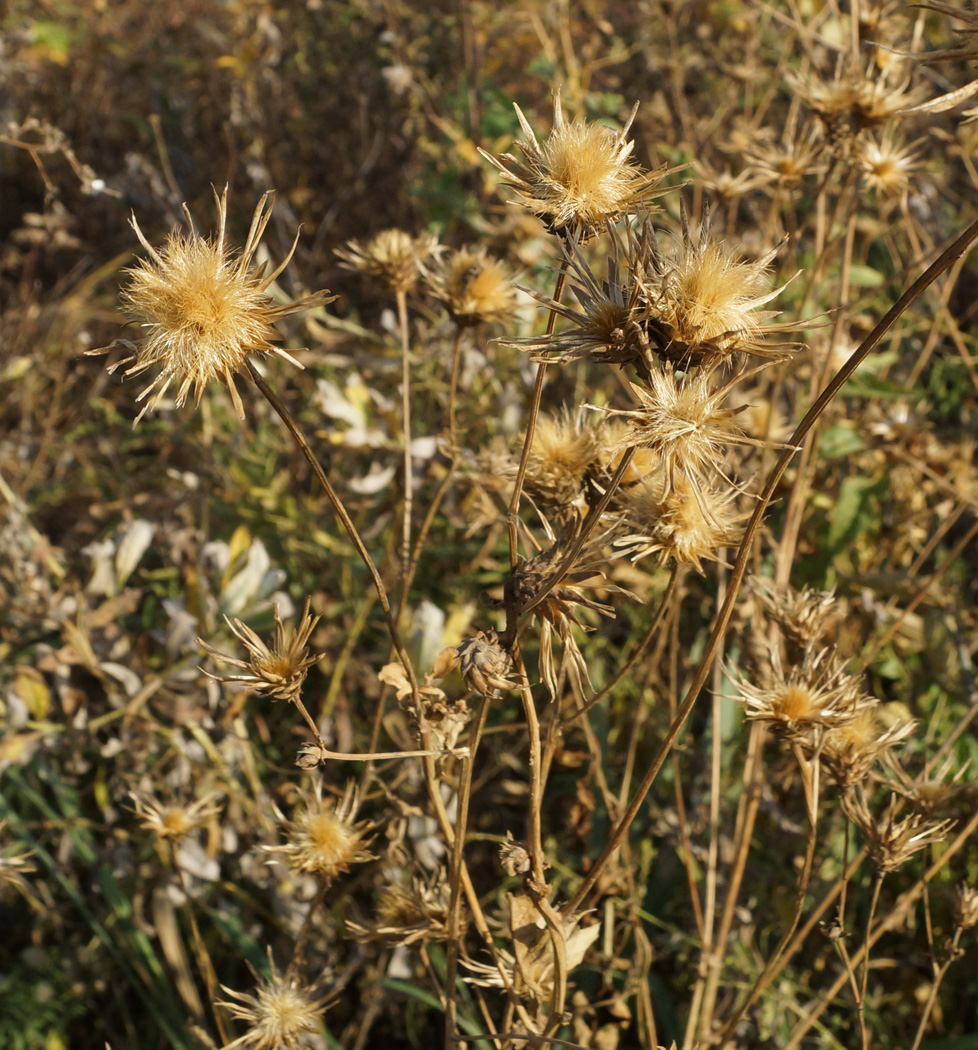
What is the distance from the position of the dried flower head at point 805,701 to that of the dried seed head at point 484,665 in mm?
165

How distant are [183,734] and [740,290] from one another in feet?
3.31

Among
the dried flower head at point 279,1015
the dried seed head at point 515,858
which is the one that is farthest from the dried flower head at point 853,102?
the dried flower head at point 279,1015

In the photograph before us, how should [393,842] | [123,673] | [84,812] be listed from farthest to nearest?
1. [84,812]
2. [123,673]
3. [393,842]

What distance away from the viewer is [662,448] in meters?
0.48

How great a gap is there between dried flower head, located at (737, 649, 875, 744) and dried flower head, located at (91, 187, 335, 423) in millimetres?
361

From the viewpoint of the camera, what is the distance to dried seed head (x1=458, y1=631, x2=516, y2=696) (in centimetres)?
54

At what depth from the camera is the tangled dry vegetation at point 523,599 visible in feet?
1.76

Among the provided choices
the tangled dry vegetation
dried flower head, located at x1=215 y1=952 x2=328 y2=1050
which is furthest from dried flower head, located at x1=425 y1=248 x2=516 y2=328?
dried flower head, located at x1=215 y1=952 x2=328 y2=1050

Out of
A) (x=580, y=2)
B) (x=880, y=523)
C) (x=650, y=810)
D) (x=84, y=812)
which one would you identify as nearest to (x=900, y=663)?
(x=880, y=523)

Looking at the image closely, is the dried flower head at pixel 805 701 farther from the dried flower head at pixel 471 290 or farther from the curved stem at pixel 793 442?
the dried flower head at pixel 471 290

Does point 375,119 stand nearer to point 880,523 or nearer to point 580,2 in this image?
point 580,2

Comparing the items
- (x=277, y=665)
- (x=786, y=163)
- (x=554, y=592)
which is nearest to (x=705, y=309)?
(x=554, y=592)

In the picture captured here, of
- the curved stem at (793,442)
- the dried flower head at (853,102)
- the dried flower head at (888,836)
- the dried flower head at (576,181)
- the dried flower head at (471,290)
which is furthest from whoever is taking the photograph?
the dried flower head at (853,102)

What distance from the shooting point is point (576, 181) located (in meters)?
0.51
